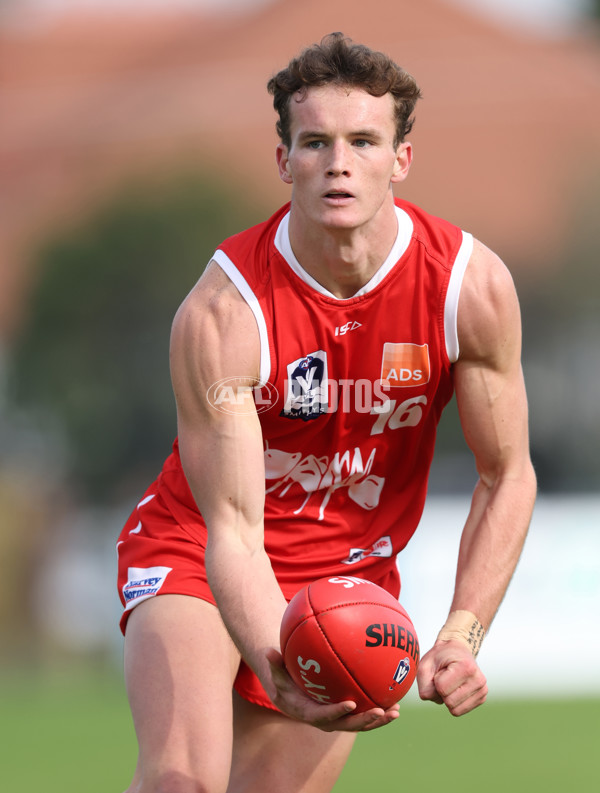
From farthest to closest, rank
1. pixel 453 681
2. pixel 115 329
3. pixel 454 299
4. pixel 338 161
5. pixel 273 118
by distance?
1. pixel 273 118
2. pixel 115 329
3. pixel 454 299
4. pixel 338 161
5. pixel 453 681

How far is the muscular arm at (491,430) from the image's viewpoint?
15.3ft

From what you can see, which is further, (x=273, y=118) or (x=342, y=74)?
(x=273, y=118)

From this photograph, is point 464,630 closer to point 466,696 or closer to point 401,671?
point 466,696

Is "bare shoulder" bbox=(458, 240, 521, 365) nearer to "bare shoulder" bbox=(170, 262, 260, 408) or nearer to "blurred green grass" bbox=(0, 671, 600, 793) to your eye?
"bare shoulder" bbox=(170, 262, 260, 408)

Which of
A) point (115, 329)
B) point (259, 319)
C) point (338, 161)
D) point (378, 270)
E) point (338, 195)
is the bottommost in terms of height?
point (115, 329)

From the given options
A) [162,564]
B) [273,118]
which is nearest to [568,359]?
[162,564]

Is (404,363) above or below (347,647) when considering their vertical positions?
above

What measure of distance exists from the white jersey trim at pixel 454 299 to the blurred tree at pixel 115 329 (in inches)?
548

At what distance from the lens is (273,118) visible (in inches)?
1497

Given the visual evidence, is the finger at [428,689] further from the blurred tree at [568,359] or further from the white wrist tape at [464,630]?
the blurred tree at [568,359]

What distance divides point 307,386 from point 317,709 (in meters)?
1.31

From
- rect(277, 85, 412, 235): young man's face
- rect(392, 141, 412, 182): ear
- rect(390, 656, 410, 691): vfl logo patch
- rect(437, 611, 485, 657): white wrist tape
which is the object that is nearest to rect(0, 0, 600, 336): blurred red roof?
rect(392, 141, 412, 182): ear

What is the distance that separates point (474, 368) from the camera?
15.7ft

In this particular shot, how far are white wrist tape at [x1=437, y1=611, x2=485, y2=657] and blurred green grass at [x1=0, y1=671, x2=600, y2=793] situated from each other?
445cm
